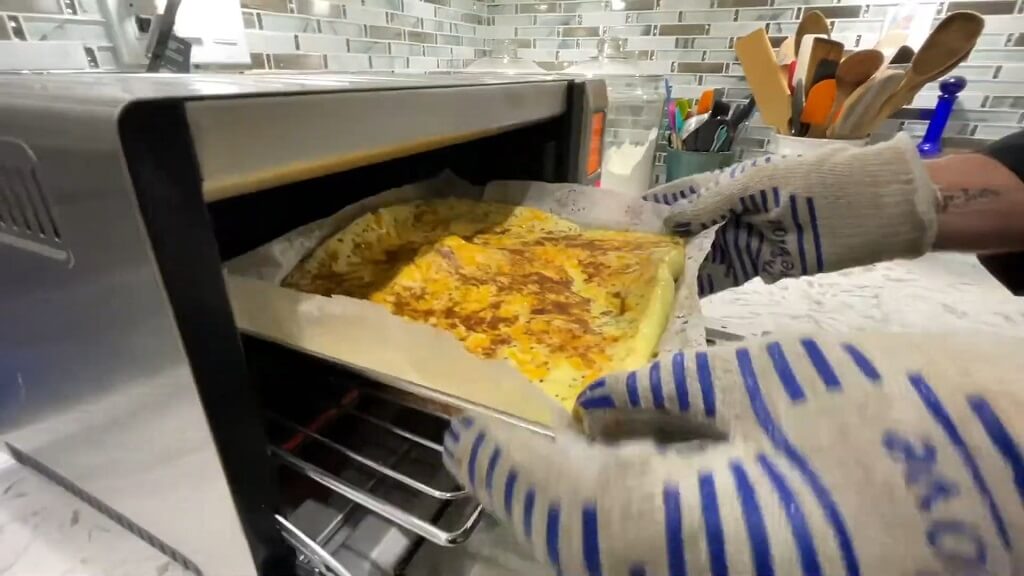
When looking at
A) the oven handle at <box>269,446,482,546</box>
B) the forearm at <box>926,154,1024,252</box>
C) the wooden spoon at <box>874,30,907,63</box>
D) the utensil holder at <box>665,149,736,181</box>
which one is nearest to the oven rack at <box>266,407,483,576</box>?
the oven handle at <box>269,446,482,546</box>

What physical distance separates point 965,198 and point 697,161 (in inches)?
29.0

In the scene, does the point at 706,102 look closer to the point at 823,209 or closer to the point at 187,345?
the point at 823,209

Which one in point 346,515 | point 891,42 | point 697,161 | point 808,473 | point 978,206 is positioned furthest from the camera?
point 697,161

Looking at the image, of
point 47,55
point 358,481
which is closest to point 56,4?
point 47,55

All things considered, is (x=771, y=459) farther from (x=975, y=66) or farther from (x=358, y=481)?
(x=975, y=66)

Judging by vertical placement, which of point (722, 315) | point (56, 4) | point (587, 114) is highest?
point (56, 4)

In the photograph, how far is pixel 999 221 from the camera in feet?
1.59

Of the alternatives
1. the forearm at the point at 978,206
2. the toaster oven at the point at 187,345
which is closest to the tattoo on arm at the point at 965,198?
the forearm at the point at 978,206

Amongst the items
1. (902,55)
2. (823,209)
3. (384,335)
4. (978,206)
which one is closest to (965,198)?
(978,206)

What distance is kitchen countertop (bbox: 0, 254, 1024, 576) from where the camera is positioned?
367 millimetres

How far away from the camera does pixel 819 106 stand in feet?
3.45

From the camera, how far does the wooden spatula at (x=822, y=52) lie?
1.03 meters

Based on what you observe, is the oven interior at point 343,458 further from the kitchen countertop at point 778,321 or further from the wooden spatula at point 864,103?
the wooden spatula at point 864,103

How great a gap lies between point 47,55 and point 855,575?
779 millimetres
